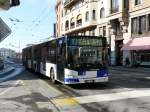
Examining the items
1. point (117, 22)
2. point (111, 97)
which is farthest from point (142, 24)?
point (111, 97)

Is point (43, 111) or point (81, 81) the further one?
point (81, 81)

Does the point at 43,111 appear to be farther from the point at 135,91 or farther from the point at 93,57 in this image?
the point at 93,57

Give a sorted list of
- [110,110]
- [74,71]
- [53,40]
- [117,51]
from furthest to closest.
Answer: [117,51], [53,40], [74,71], [110,110]

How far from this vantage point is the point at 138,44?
48625mm

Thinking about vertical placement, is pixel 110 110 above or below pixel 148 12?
below

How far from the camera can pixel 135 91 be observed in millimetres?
16578

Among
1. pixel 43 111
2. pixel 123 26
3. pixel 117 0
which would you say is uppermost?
pixel 117 0

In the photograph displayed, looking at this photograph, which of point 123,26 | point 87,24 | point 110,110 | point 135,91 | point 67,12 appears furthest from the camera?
point 67,12

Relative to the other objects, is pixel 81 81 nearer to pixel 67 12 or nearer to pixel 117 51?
pixel 117 51

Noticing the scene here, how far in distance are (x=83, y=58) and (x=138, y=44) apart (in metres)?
30.9

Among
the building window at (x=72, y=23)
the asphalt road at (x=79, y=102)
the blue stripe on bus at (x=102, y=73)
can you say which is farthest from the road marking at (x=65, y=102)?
the building window at (x=72, y=23)

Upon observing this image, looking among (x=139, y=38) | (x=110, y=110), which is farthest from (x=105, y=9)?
(x=110, y=110)

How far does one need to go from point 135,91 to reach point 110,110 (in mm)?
5055

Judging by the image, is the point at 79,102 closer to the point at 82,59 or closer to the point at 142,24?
the point at 82,59
